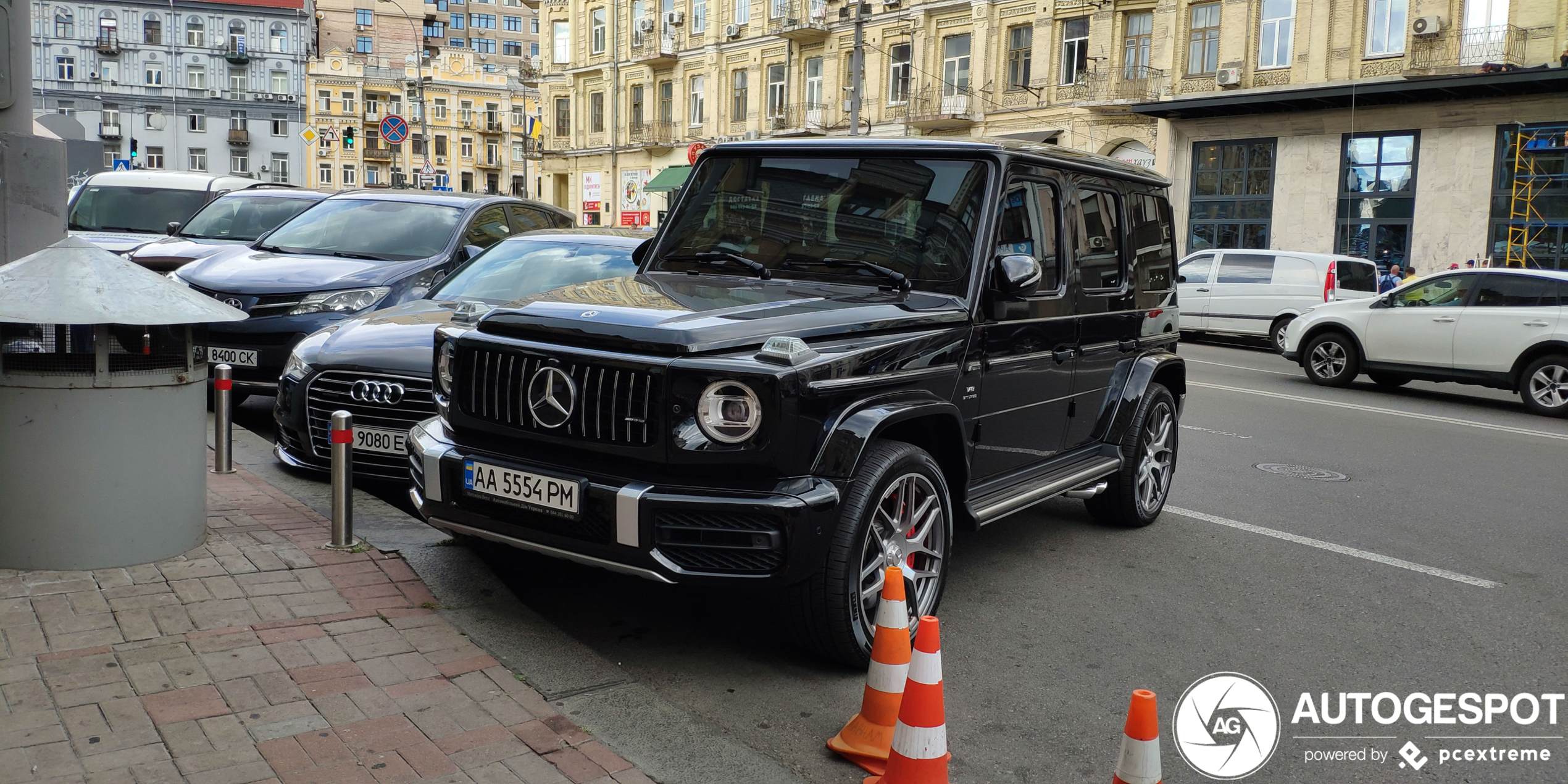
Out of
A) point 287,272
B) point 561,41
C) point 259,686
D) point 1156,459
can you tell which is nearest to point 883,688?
point 259,686

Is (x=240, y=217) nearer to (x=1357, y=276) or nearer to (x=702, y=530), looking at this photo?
(x=702, y=530)

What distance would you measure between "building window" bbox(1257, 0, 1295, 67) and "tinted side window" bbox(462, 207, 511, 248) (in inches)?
1012

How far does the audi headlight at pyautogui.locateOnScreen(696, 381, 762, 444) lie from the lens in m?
4.01

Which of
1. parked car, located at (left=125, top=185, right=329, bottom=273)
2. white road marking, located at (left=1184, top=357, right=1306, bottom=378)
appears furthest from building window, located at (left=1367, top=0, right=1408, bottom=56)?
parked car, located at (left=125, top=185, right=329, bottom=273)

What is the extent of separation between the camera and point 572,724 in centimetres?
378

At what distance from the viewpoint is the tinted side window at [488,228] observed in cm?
963

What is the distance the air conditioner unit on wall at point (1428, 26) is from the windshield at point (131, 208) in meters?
25.2

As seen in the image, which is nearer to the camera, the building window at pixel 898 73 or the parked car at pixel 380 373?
the parked car at pixel 380 373

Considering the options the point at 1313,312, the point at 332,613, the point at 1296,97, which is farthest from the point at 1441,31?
the point at 332,613

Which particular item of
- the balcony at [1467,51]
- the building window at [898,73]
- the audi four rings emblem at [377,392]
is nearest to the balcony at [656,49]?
the building window at [898,73]

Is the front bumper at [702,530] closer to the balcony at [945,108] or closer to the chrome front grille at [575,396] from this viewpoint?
the chrome front grille at [575,396]

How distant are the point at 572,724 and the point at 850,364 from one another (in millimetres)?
1488

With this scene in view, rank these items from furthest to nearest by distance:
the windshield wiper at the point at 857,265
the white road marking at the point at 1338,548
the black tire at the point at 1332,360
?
the black tire at the point at 1332,360 → the white road marking at the point at 1338,548 → the windshield wiper at the point at 857,265

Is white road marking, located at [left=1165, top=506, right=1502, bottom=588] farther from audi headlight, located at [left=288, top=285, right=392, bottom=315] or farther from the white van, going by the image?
the white van
